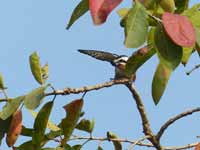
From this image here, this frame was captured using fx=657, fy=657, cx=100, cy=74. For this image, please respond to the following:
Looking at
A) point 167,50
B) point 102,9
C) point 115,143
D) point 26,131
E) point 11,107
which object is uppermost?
point 102,9

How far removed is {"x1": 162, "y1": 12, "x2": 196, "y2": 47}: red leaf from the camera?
1.18 meters

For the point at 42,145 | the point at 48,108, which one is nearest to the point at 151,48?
the point at 48,108

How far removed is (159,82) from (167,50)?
0.21 metres

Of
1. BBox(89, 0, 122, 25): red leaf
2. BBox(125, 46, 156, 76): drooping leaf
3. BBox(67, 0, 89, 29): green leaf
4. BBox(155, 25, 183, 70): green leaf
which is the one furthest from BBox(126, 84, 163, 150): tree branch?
BBox(89, 0, 122, 25): red leaf

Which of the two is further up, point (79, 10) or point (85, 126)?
point (79, 10)

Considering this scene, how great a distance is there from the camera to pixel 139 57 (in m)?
1.49

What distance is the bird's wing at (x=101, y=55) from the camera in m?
1.62

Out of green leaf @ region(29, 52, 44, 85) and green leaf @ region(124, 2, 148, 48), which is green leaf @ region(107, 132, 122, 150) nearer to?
green leaf @ region(29, 52, 44, 85)

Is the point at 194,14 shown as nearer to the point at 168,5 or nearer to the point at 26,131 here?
the point at 168,5

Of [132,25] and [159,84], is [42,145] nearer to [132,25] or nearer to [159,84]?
[159,84]

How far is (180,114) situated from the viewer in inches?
69.4

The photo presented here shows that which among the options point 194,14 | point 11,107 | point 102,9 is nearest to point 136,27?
point 102,9

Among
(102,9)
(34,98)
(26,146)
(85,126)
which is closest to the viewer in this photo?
(102,9)

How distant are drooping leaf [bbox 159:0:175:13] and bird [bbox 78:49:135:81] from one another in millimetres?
209
